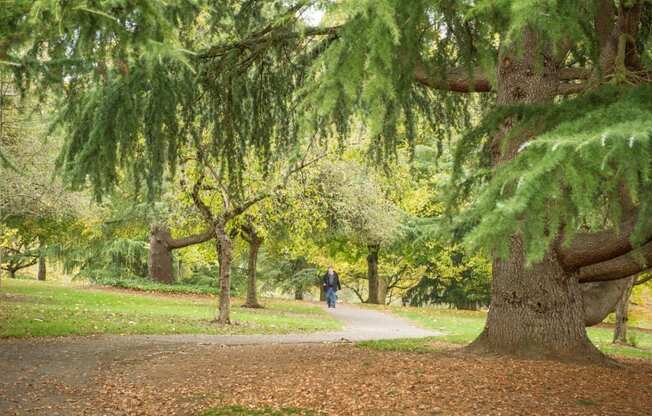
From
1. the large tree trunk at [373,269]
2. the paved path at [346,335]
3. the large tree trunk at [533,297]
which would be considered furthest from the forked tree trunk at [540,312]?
the large tree trunk at [373,269]

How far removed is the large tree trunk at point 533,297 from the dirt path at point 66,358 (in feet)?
16.1

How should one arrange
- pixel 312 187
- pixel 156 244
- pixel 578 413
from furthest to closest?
pixel 156 244 < pixel 312 187 < pixel 578 413

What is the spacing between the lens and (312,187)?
19.1 meters

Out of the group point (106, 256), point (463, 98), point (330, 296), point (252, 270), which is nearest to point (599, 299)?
point (463, 98)

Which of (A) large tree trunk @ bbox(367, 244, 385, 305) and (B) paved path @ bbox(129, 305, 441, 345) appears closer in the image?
(B) paved path @ bbox(129, 305, 441, 345)

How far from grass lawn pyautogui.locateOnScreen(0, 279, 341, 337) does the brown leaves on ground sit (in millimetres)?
4366

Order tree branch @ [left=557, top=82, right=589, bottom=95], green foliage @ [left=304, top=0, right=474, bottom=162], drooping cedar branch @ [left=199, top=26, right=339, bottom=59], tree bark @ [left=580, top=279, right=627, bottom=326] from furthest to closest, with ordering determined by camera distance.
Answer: tree bark @ [left=580, top=279, right=627, bottom=326] → drooping cedar branch @ [left=199, top=26, right=339, bottom=59] → tree branch @ [left=557, top=82, right=589, bottom=95] → green foliage @ [left=304, top=0, right=474, bottom=162]

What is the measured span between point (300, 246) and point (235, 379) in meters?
18.2

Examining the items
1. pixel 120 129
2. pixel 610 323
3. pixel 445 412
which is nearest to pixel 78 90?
pixel 120 129

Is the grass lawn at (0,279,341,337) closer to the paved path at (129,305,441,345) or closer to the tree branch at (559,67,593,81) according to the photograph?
the paved path at (129,305,441,345)

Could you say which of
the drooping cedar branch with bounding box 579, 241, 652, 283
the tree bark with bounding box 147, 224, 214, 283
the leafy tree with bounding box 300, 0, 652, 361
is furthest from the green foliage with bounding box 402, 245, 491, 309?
the leafy tree with bounding box 300, 0, 652, 361

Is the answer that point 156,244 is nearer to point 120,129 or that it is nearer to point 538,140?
point 120,129

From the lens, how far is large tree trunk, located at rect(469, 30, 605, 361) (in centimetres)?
831

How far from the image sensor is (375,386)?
690cm
